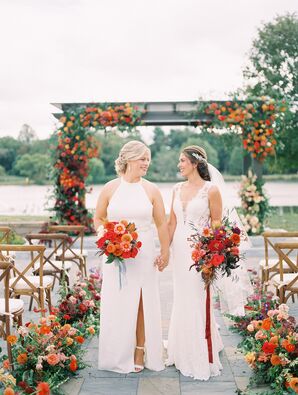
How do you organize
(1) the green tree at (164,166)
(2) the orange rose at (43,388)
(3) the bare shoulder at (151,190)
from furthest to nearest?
1. (1) the green tree at (164,166)
2. (3) the bare shoulder at (151,190)
3. (2) the orange rose at (43,388)

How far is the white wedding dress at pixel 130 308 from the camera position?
416cm

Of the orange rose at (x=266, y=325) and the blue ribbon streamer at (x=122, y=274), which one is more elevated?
the blue ribbon streamer at (x=122, y=274)

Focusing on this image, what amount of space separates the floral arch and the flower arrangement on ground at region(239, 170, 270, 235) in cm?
33

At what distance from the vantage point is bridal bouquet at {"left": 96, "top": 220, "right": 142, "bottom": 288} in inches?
152

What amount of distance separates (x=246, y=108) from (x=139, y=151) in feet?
20.7

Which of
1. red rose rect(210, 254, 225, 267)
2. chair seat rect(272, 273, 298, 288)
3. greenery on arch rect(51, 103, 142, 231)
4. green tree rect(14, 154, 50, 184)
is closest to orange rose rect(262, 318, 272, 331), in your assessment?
red rose rect(210, 254, 225, 267)

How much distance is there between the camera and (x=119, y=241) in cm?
387

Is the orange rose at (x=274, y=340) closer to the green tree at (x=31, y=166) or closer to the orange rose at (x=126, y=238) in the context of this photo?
the orange rose at (x=126, y=238)

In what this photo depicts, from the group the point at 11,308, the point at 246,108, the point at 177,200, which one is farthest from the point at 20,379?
the point at 246,108

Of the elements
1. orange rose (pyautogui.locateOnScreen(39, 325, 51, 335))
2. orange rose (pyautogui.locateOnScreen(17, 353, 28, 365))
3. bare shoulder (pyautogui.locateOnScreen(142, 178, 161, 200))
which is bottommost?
orange rose (pyautogui.locateOnScreen(17, 353, 28, 365))

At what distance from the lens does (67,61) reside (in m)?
13.4

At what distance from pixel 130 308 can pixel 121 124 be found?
20.9 ft

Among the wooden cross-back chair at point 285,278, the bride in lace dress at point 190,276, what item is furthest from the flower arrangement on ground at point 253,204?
the bride in lace dress at point 190,276

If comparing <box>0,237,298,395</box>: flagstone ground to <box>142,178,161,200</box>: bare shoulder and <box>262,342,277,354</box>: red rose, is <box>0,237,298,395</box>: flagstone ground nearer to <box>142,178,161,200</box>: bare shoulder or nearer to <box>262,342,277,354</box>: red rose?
<box>262,342,277,354</box>: red rose
